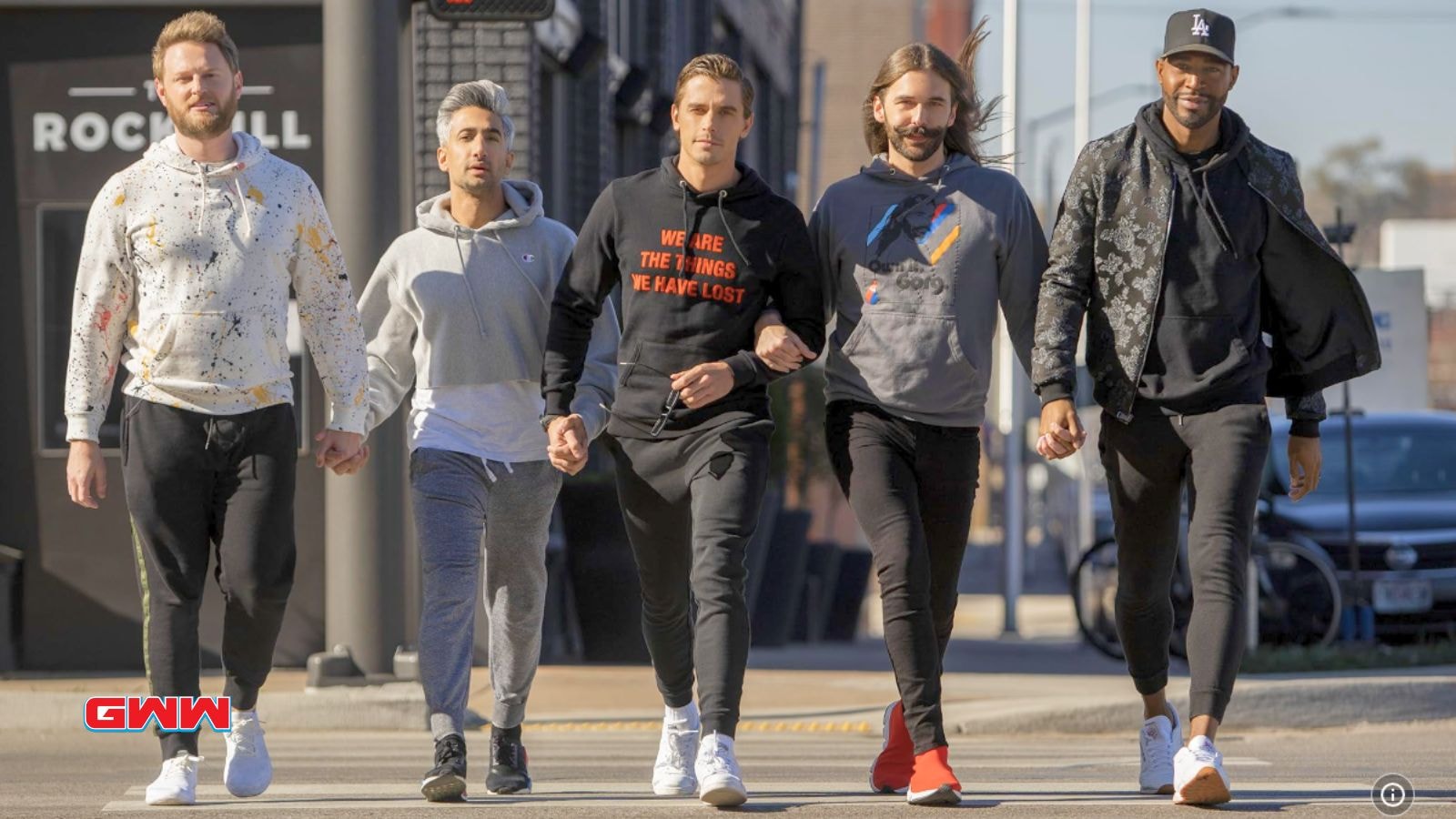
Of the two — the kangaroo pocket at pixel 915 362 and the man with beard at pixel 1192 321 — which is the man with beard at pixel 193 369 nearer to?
the kangaroo pocket at pixel 915 362

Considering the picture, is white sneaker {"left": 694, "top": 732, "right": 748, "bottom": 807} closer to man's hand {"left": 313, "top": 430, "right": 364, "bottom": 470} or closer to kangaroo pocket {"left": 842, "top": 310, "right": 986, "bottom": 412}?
kangaroo pocket {"left": 842, "top": 310, "right": 986, "bottom": 412}

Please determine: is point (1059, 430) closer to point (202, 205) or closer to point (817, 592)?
point (202, 205)

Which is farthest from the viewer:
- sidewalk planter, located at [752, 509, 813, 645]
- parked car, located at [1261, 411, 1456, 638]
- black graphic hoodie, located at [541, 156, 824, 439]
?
sidewalk planter, located at [752, 509, 813, 645]

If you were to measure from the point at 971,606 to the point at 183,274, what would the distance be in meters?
36.2

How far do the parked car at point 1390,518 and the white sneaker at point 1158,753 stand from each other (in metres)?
6.60

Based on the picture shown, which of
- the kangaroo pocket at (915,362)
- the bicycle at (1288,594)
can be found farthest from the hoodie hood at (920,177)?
the bicycle at (1288,594)

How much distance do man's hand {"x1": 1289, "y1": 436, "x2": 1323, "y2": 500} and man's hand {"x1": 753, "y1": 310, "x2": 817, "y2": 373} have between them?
140 centimetres

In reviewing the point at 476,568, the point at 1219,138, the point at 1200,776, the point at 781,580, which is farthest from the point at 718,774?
the point at 781,580

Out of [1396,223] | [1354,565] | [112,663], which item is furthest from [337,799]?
[1396,223]

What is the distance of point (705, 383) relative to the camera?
597 centimetres

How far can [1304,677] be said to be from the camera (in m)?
9.73

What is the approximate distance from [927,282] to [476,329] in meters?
1.26

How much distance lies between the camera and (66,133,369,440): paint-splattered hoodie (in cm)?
591

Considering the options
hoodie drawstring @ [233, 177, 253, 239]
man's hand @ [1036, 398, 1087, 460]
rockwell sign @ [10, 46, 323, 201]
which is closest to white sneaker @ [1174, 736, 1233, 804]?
man's hand @ [1036, 398, 1087, 460]
